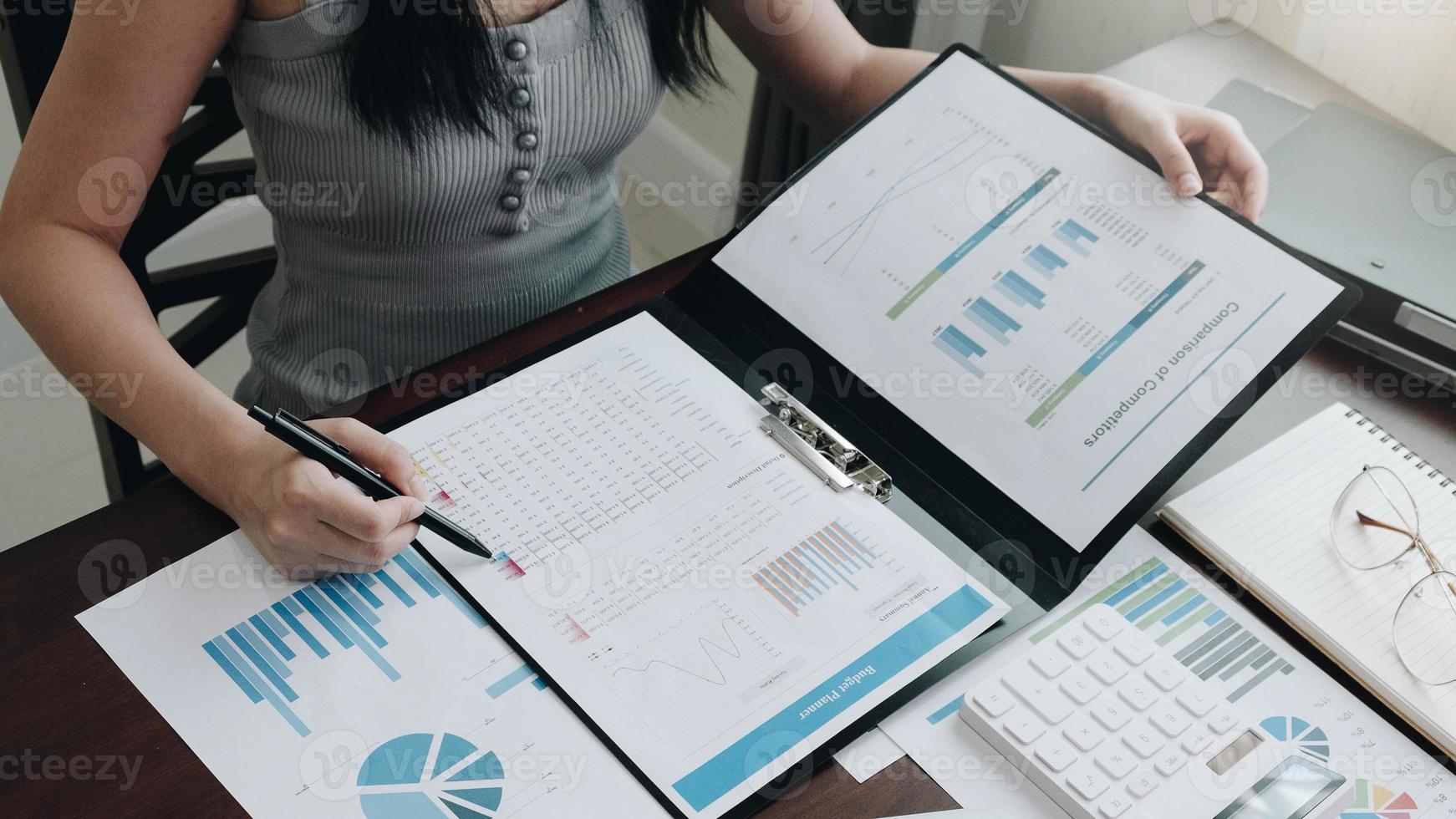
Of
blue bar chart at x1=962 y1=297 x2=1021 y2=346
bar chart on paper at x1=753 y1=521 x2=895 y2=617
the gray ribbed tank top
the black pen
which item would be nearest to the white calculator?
bar chart on paper at x1=753 y1=521 x2=895 y2=617

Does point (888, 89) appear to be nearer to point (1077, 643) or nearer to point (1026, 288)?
point (1026, 288)

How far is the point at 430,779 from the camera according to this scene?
0.61 m

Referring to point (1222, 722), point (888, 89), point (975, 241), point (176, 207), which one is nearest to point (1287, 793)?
point (1222, 722)

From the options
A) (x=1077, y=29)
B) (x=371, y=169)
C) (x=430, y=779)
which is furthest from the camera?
(x=1077, y=29)

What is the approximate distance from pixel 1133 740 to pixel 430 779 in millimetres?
384

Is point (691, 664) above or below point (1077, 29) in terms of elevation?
below

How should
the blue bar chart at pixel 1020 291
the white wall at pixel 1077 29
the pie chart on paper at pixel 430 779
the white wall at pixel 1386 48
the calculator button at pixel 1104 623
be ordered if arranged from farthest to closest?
1. the white wall at pixel 1077 29
2. the white wall at pixel 1386 48
3. the blue bar chart at pixel 1020 291
4. the calculator button at pixel 1104 623
5. the pie chart on paper at pixel 430 779

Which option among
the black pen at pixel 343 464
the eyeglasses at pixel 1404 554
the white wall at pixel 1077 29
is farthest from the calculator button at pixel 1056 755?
the white wall at pixel 1077 29

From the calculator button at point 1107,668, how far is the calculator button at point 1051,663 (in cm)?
1

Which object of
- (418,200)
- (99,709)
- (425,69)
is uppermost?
(425,69)

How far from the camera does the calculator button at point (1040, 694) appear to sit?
0.67 m

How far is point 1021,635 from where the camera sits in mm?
728

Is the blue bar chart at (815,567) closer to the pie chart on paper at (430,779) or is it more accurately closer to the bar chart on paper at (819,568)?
the bar chart on paper at (819,568)

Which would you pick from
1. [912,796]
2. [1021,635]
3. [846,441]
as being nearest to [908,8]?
[846,441]
